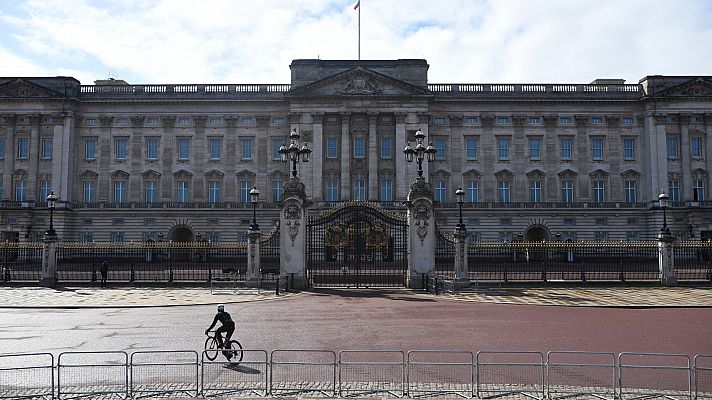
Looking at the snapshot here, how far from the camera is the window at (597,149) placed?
6694 centimetres

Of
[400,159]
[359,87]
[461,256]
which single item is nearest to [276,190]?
[400,159]

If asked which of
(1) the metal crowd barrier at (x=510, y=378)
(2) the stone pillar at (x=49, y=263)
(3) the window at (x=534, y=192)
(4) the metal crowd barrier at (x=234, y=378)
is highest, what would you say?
(3) the window at (x=534, y=192)

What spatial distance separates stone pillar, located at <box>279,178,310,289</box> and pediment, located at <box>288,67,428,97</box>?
111ft

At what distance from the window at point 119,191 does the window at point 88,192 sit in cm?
243

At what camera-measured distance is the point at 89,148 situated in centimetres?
6731

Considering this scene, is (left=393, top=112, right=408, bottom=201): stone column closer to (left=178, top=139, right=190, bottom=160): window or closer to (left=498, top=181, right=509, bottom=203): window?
(left=498, top=181, right=509, bottom=203): window

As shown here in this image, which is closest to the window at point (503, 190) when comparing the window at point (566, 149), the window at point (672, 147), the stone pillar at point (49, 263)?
the window at point (566, 149)

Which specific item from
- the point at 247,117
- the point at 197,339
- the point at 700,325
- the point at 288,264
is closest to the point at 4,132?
the point at 247,117

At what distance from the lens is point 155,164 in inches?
2633

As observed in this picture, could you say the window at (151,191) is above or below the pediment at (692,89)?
below

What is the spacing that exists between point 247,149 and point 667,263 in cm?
4565

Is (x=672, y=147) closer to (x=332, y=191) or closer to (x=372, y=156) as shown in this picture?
(x=372, y=156)

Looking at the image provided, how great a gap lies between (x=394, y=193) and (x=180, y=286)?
34659 millimetres

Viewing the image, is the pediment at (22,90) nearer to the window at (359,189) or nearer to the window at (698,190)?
the window at (359,189)
